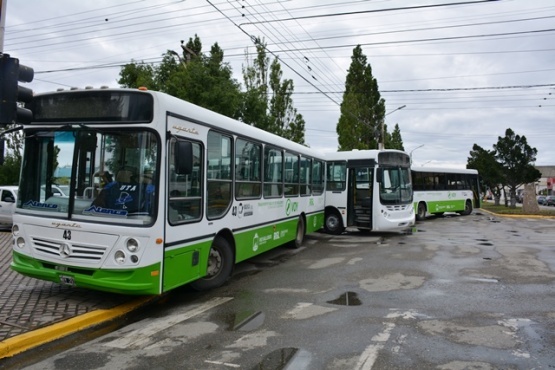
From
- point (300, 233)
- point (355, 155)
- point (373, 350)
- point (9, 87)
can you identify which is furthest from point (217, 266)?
point (355, 155)

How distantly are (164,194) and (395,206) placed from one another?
34.6 feet

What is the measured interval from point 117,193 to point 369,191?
10517 mm

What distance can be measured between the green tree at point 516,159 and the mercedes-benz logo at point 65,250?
3466 cm

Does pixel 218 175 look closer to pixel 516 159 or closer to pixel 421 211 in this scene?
pixel 421 211

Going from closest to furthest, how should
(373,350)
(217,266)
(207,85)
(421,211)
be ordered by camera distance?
1. (373,350)
2. (217,266)
3. (207,85)
4. (421,211)

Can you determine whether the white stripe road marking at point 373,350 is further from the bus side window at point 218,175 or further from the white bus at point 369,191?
the white bus at point 369,191

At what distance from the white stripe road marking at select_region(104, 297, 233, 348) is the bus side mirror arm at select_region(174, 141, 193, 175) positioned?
1.95 metres

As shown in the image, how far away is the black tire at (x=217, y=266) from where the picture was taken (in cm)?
718

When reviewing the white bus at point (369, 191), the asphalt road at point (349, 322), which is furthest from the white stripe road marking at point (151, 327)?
the white bus at point (369, 191)

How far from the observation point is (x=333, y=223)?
1534 centimetres

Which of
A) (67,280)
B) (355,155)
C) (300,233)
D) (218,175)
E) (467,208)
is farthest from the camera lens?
(467,208)

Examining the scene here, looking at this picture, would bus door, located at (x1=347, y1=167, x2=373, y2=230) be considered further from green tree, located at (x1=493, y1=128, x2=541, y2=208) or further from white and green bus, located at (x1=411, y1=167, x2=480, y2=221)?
green tree, located at (x1=493, y1=128, x2=541, y2=208)

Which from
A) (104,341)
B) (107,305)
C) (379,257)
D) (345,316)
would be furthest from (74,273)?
(379,257)

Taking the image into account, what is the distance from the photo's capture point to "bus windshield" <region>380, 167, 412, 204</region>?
572 inches
